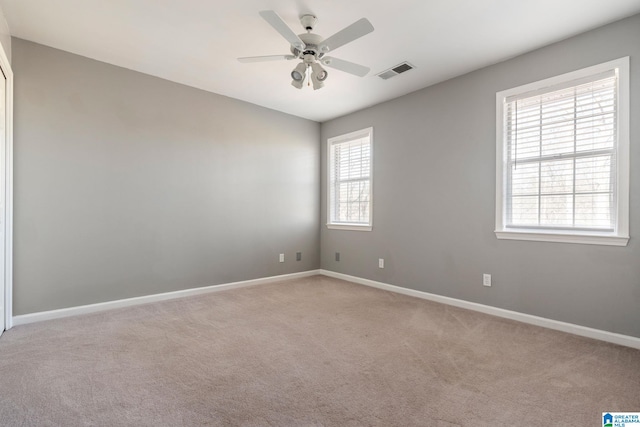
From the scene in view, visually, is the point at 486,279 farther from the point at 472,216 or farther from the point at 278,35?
the point at 278,35

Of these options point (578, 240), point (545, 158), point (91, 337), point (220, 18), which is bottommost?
point (91, 337)

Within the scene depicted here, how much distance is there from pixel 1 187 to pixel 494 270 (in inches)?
187

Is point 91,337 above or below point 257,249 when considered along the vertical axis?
below

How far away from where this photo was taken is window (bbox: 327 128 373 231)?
4.85 metres

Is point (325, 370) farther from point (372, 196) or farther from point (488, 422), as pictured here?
point (372, 196)

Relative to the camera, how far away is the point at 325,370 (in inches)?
84.7

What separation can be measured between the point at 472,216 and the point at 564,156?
1012mm

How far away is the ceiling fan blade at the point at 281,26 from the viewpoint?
2.07 m

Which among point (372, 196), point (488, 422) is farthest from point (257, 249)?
point (488, 422)

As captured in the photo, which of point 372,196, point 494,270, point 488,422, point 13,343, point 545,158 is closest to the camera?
point 488,422

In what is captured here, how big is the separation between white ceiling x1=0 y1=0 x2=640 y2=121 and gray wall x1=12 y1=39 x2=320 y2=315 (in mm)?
413
